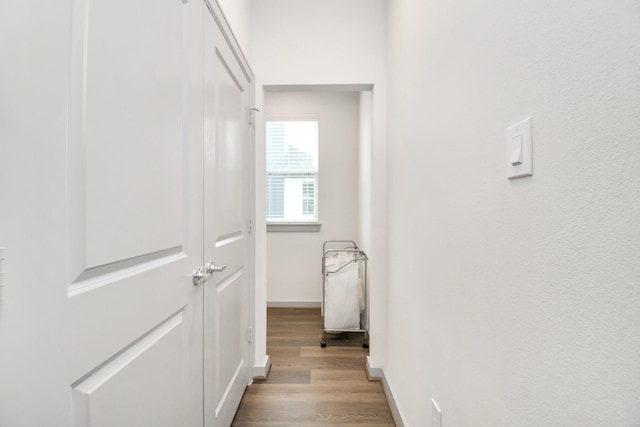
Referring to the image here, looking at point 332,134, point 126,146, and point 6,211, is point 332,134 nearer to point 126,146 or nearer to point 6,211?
point 126,146

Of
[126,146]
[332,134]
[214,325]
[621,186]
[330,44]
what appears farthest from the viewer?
[332,134]

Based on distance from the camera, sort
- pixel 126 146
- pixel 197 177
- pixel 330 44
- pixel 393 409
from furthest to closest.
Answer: pixel 330 44 < pixel 393 409 < pixel 197 177 < pixel 126 146

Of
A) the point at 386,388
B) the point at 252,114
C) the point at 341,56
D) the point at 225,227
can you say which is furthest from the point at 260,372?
the point at 341,56

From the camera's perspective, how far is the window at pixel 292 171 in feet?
12.1

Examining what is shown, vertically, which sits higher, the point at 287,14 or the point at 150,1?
the point at 287,14

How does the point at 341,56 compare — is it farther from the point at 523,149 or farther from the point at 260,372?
the point at 260,372

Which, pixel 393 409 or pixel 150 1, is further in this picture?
pixel 393 409

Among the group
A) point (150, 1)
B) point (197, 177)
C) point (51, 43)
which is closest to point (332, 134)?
point (197, 177)

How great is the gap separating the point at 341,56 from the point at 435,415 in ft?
6.75

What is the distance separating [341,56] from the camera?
2133mm

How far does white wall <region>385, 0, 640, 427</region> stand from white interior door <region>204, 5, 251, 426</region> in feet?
2.90

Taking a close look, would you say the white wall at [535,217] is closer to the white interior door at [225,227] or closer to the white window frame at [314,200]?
the white interior door at [225,227]

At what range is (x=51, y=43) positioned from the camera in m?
0.54

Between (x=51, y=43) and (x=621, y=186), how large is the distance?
35.8 inches
